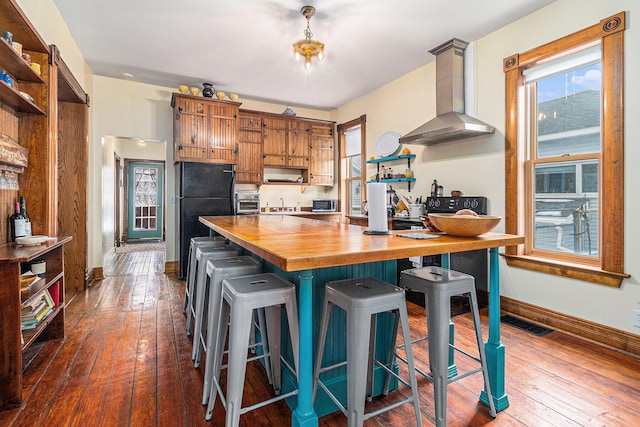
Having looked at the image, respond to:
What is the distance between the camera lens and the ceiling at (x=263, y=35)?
2.91 m

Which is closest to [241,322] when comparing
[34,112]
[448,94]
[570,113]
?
[34,112]

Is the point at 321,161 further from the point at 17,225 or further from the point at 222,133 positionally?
the point at 17,225

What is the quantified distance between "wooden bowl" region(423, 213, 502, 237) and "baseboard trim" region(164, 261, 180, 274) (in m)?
4.40

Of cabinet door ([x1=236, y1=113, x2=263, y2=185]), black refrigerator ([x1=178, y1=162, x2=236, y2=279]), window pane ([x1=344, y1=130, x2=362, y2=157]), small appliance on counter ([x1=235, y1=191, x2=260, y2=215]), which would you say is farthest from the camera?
window pane ([x1=344, y1=130, x2=362, y2=157])

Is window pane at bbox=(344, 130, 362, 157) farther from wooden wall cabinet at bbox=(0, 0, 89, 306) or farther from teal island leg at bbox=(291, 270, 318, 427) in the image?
teal island leg at bbox=(291, 270, 318, 427)

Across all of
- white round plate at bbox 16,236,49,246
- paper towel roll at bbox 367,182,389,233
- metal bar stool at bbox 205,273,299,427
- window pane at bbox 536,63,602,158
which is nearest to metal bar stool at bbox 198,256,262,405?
metal bar stool at bbox 205,273,299,427

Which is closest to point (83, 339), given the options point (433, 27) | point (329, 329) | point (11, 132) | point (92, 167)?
point (11, 132)

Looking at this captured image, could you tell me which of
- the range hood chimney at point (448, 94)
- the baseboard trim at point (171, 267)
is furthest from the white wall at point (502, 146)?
the baseboard trim at point (171, 267)

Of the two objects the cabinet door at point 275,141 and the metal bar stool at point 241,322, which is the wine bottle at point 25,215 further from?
the cabinet door at point 275,141

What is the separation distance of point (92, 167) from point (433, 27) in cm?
455

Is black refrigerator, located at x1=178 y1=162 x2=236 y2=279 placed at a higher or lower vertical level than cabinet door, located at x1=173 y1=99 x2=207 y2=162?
lower

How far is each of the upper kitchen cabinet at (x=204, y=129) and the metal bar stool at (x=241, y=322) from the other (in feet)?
11.6

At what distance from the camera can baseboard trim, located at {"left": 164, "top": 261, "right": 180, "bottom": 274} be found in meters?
4.94

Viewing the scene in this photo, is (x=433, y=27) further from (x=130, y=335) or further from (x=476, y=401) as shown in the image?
(x=130, y=335)
